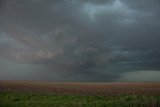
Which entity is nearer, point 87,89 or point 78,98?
point 78,98

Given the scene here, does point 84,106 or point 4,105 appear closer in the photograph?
point 4,105

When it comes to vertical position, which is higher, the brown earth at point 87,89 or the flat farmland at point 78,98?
the brown earth at point 87,89

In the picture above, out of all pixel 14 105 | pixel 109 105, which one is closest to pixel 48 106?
pixel 14 105

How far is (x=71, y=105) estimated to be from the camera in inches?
1207

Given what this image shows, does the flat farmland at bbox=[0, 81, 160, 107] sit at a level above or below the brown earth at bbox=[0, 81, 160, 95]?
below

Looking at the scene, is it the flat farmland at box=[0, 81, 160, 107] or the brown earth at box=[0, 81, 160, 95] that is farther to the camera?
the brown earth at box=[0, 81, 160, 95]

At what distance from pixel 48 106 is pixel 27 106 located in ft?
7.26

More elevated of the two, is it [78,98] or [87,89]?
[87,89]

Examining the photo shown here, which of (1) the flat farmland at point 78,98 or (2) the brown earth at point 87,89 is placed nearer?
(1) the flat farmland at point 78,98

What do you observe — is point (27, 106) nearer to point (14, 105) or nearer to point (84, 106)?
point (14, 105)

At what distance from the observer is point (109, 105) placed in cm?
3209

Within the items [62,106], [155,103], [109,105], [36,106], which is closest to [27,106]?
[36,106]

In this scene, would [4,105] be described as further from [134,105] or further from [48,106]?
[134,105]

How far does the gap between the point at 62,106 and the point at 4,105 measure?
577cm
